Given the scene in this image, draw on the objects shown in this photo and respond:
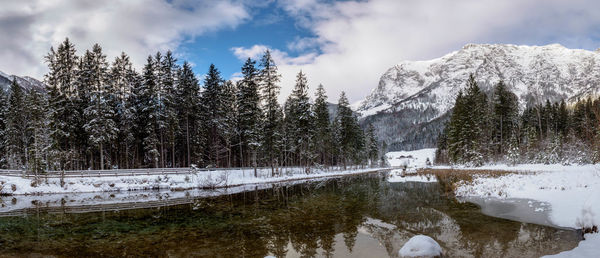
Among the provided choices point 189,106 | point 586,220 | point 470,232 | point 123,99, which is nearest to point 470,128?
point 586,220

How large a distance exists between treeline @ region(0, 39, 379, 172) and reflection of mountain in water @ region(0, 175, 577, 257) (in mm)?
20264

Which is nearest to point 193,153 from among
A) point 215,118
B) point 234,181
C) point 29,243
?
point 215,118

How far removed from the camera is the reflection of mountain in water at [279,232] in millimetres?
9445

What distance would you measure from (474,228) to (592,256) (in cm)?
477

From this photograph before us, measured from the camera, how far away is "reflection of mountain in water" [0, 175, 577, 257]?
372 inches

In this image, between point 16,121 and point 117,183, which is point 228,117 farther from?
point 16,121

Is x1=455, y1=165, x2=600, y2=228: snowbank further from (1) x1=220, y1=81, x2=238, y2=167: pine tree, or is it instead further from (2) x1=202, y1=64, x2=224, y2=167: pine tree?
(2) x1=202, y1=64, x2=224, y2=167: pine tree

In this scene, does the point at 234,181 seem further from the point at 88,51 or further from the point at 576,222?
the point at 576,222

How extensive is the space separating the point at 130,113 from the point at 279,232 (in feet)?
110

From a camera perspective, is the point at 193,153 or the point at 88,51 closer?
the point at 88,51

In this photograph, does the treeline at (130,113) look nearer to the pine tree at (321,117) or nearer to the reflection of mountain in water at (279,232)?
the pine tree at (321,117)

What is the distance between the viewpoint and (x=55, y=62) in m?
35.3

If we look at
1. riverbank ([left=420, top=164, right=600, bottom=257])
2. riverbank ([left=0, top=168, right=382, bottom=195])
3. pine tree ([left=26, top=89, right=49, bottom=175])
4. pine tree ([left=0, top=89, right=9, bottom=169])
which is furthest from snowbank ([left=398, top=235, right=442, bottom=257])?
pine tree ([left=0, top=89, right=9, bottom=169])

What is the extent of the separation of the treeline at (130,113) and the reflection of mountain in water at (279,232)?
66.5 feet
